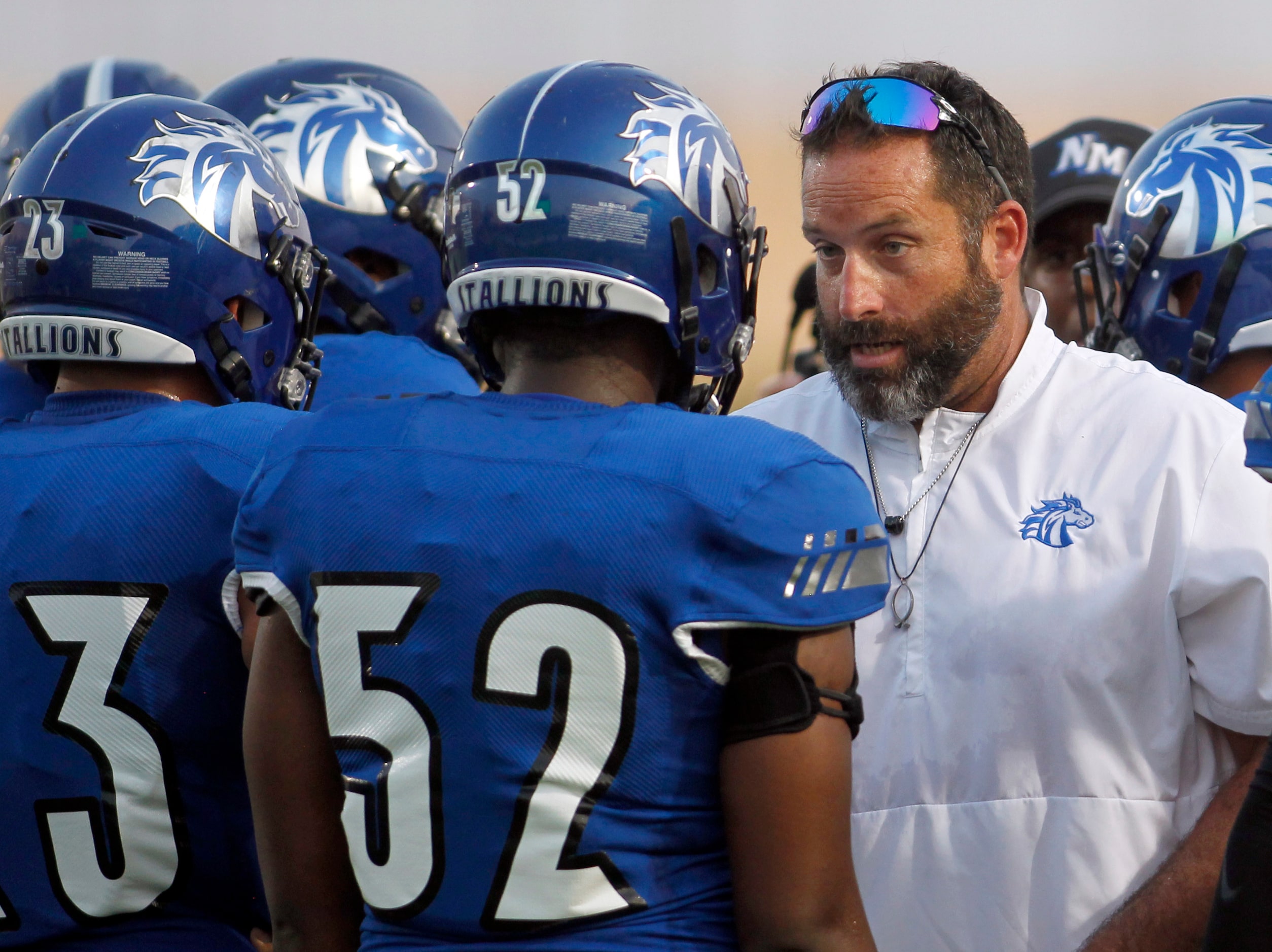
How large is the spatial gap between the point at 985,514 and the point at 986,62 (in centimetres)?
839

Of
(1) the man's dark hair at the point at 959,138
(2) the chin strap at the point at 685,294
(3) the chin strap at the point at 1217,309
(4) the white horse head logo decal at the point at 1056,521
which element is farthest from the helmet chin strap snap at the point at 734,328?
(3) the chin strap at the point at 1217,309

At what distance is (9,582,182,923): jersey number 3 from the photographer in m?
2.02

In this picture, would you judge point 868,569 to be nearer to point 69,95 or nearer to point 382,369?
point 382,369

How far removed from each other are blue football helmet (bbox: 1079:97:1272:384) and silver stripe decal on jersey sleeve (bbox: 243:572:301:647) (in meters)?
2.06

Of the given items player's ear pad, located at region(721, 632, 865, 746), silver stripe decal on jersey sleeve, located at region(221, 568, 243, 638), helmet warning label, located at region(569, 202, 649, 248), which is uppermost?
helmet warning label, located at region(569, 202, 649, 248)

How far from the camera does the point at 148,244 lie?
2.30m

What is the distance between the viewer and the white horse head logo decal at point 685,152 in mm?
1975

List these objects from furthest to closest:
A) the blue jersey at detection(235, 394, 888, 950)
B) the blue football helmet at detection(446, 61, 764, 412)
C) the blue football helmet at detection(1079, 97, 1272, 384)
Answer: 1. the blue football helmet at detection(1079, 97, 1272, 384)
2. the blue football helmet at detection(446, 61, 764, 412)
3. the blue jersey at detection(235, 394, 888, 950)

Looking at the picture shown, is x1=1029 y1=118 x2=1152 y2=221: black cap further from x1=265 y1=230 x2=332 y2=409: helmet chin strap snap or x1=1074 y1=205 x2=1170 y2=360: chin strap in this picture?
x1=265 y1=230 x2=332 y2=409: helmet chin strap snap

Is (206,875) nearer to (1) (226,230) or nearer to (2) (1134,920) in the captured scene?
(1) (226,230)

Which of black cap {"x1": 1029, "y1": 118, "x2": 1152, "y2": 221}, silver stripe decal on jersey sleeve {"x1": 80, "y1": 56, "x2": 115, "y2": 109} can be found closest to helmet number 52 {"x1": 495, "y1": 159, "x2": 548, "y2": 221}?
silver stripe decal on jersey sleeve {"x1": 80, "y1": 56, "x2": 115, "y2": 109}

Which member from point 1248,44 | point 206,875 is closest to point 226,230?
point 206,875

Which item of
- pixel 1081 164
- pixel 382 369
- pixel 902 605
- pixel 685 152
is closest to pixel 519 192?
pixel 685 152

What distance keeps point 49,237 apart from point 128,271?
128mm
